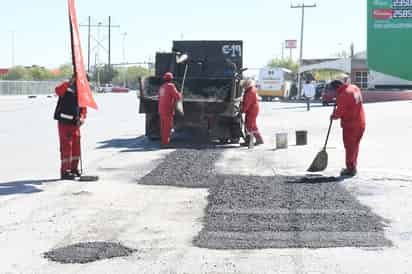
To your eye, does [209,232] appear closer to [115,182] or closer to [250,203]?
[250,203]

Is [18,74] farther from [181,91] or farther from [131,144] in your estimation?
[131,144]

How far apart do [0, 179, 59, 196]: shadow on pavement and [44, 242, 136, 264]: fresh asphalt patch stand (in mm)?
3702

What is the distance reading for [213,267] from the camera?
269 inches

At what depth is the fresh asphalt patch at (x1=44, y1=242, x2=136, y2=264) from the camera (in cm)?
714

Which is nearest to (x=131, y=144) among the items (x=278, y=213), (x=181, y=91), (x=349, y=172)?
(x=181, y=91)

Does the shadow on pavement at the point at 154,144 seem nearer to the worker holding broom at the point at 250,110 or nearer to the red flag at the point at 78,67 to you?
the worker holding broom at the point at 250,110

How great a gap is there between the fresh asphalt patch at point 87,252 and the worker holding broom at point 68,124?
4771mm

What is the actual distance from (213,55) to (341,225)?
14.2m

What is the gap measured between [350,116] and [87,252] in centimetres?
673

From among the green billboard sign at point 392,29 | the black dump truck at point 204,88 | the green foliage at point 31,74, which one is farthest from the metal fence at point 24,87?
the black dump truck at point 204,88

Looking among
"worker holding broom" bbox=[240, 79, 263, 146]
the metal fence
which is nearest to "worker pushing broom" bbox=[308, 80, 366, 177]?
"worker holding broom" bbox=[240, 79, 263, 146]

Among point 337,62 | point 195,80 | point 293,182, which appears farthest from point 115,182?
point 337,62

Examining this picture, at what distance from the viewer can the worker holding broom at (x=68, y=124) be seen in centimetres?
1223

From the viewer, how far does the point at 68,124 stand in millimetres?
12273
